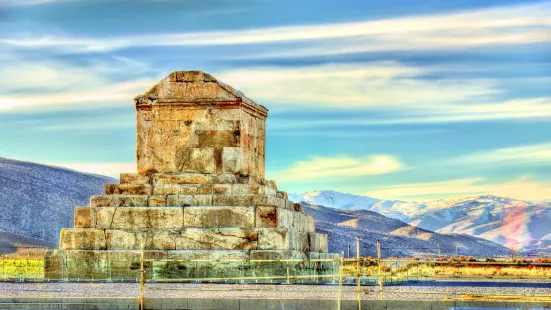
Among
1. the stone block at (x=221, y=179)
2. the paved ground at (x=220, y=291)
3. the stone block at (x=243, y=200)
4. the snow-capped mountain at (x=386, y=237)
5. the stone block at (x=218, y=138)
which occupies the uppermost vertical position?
the snow-capped mountain at (x=386, y=237)

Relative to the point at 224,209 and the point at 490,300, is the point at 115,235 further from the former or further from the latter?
the point at 490,300

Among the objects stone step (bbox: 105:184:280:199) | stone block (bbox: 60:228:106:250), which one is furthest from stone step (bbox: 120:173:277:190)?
stone block (bbox: 60:228:106:250)

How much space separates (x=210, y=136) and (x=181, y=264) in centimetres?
394

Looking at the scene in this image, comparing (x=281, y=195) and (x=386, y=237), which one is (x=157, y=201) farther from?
(x=386, y=237)

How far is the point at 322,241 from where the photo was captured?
31797 millimetres

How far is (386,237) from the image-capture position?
431 ft

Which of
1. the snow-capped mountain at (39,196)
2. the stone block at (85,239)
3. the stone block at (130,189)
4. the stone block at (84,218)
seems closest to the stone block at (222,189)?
the stone block at (130,189)

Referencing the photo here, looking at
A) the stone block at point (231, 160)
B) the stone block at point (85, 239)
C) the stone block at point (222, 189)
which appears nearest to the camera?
the stone block at point (85, 239)

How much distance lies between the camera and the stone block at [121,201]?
29.0 meters

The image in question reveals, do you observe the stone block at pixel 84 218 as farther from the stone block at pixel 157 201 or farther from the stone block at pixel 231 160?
the stone block at pixel 231 160

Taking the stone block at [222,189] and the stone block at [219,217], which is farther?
the stone block at [222,189]

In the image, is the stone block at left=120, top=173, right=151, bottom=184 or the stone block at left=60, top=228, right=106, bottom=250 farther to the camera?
the stone block at left=120, top=173, right=151, bottom=184

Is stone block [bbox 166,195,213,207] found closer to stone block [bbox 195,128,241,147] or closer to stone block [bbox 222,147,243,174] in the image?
stone block [bbox 222,147,243,174]

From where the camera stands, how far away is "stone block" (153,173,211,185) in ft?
96.6
